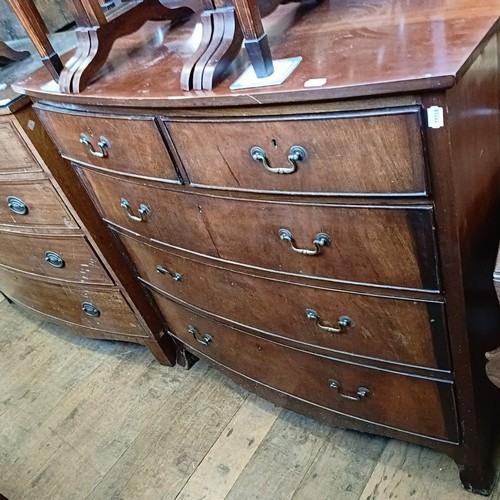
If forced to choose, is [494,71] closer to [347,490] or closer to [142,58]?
[142,58]

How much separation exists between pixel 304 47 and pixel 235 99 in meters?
0.16

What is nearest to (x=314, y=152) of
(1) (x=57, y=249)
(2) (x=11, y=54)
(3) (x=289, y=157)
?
(3) (x=289, y=157)

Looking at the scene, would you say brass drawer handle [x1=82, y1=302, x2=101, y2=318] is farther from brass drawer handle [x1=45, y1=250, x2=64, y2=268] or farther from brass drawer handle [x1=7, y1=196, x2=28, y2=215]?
brass drawer handle [x1=7, y1=196, x2=28, y2=215]

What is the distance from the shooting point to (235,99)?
813mm

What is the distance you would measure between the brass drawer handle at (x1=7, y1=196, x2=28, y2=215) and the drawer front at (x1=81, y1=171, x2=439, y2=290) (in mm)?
438

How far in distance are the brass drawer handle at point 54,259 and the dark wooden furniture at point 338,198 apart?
0.38 meters

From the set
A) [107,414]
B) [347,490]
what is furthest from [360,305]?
[107,414]

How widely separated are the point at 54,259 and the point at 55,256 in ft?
0.05

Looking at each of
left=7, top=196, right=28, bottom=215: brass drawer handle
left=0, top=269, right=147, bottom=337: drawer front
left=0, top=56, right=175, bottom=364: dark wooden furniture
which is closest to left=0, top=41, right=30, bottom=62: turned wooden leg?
left=0, top=56, right=175, bottom=364: dark wooden furniture

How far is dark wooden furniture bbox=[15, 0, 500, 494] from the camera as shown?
0.74m

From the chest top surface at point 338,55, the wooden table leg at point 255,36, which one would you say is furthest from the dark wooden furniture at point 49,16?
the wooden table leg at point 255,36

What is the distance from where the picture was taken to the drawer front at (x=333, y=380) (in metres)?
1.10

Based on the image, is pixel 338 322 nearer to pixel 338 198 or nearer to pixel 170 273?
pixel 338 198

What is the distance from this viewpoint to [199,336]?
1.52 m
